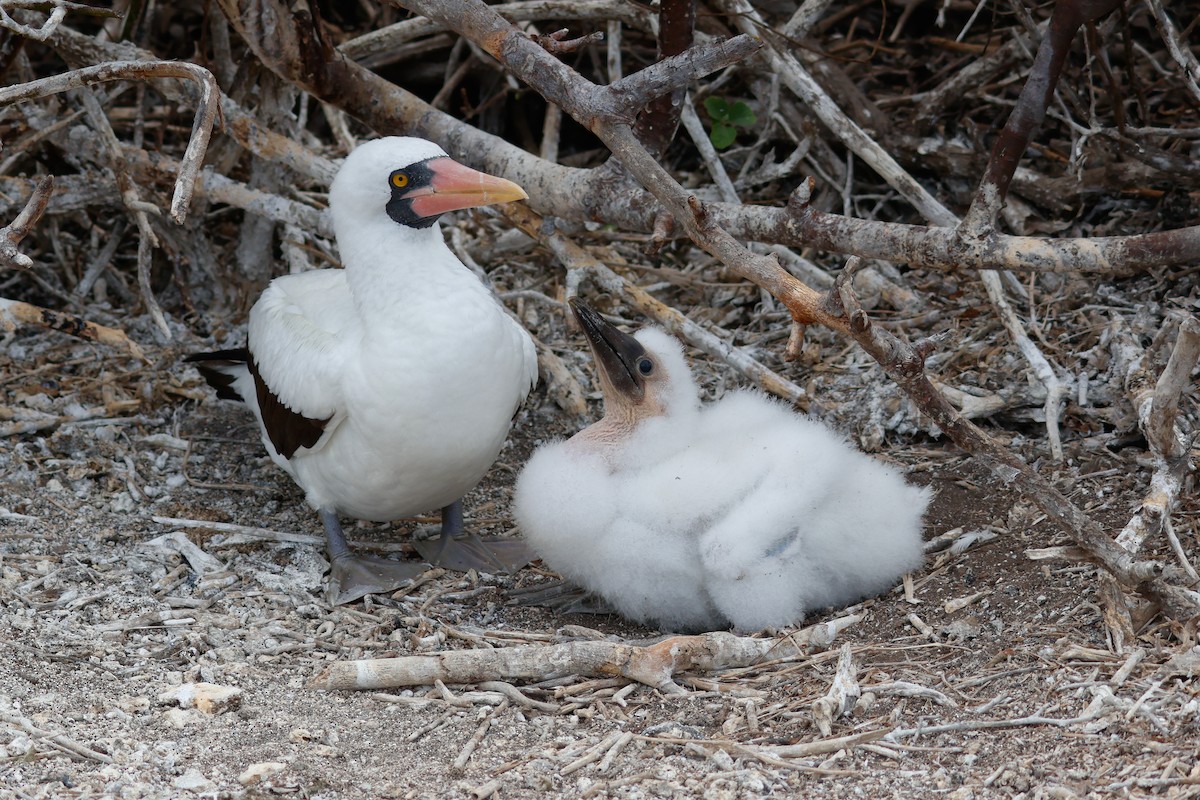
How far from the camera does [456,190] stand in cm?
325

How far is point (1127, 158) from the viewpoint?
4.11m

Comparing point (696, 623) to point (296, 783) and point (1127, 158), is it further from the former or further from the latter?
point (1127, 158)

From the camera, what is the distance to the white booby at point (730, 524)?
299 centimetres

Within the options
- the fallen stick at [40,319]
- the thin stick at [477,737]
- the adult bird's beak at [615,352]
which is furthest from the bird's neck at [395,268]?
the thin stick at [477,737]

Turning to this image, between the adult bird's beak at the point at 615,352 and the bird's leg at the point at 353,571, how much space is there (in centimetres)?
77

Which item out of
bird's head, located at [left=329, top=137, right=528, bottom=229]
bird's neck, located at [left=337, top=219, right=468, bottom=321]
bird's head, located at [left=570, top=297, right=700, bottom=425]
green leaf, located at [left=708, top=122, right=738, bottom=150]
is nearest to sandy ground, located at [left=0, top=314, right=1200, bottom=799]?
bird's head, located at [left=570, top=297, right=700, bottom=425]

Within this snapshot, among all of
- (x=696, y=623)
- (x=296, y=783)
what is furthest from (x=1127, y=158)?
(x=296, y=783)

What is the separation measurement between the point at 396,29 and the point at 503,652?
2.56 m

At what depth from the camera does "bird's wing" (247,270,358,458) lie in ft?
11.0

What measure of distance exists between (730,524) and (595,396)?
144 cm

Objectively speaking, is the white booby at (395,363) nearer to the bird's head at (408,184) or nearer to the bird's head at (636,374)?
the bird's head at (408,184)

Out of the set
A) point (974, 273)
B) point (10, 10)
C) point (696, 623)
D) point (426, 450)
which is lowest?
point (696, 623)

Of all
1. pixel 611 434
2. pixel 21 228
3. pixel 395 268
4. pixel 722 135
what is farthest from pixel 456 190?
pixel 722 135

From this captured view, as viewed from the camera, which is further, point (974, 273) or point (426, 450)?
point (974, 273)
